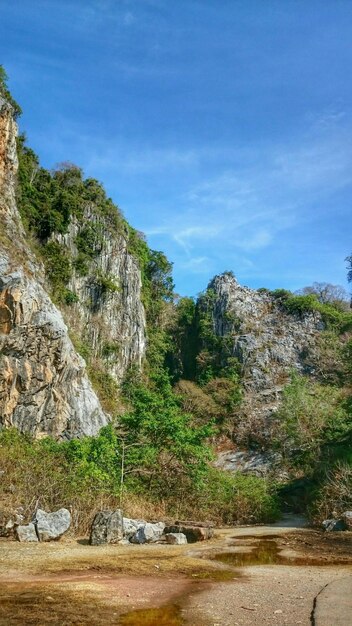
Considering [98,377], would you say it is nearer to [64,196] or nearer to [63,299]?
[63,299]

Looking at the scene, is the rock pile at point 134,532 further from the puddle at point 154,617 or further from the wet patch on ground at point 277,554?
the puddle at point 154,617

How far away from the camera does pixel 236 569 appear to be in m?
9.24

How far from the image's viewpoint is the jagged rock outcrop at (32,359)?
23.0 metres

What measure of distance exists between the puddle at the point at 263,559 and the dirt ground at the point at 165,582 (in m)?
0.02

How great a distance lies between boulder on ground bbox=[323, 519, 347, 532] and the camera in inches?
605

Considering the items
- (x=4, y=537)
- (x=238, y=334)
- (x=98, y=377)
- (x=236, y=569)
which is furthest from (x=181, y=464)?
(x=238, y=334)

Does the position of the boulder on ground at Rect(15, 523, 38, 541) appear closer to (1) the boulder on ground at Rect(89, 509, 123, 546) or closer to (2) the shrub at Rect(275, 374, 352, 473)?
(1) the boulder on ground at Rect(89, 509, 123, 546)

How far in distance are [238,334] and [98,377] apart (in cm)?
1450

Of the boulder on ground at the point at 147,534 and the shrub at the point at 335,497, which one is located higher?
the shrub at the point at 335,497

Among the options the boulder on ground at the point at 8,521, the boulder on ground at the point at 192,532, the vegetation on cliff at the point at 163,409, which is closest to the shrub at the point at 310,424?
the vegetation on cliff at the point at 163,409

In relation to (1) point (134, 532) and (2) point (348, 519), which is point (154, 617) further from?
(2) point (348, 519)

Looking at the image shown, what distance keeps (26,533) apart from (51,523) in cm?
63

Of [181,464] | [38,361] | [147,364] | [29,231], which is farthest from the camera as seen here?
[147,364]

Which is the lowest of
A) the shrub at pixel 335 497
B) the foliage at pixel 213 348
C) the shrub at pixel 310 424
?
the shrub at pixel 335 497
